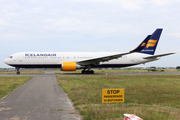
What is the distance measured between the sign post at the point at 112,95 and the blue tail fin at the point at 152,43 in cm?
3032

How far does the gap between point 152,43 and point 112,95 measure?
104ft

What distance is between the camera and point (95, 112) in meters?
6.66

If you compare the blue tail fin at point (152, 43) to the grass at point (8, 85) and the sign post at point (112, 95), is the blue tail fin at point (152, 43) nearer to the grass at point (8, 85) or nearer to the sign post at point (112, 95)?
the grass at point (8, 85)

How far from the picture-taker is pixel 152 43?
36.4 metres

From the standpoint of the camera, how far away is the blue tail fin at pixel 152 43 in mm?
36031

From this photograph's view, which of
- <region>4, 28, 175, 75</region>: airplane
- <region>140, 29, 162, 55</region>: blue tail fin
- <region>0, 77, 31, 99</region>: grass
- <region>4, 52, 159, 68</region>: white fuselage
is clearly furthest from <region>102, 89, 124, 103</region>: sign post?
<region>140, 29, 162, 55</region>: blue tail fin

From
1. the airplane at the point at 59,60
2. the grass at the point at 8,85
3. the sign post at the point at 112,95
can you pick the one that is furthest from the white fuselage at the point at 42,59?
the sign post at the point at 112,95

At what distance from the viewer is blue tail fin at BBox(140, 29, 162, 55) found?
1419 inches

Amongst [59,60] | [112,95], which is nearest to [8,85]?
[112,95]

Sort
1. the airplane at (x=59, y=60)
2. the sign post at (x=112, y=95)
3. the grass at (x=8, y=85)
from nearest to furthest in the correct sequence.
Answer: the sign post at (x=112, y=95) → the grass at (x=8, y=85) → the airplane at (x=59, y=60)

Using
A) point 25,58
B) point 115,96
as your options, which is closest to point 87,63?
point 25,58

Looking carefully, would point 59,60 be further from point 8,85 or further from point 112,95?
point 112,95

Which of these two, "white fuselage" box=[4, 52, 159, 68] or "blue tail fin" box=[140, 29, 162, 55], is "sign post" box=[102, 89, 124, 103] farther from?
"blue tail fin" box=[140, 29, 162, 55]

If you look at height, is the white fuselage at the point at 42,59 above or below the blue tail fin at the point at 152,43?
below
